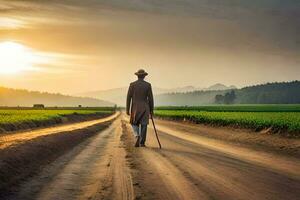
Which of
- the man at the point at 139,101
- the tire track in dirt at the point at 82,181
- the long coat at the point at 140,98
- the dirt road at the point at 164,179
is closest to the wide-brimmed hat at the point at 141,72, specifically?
the man at the point at 139,101

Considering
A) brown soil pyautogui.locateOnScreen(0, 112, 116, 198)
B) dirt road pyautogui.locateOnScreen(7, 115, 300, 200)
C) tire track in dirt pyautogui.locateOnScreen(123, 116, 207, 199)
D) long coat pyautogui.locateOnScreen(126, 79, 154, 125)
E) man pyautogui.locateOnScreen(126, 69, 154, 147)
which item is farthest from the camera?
long coat pyautogui.locateOnScreen(126, 79, 154, 125)

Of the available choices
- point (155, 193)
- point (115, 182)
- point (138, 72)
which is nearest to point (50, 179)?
point (115, 182)

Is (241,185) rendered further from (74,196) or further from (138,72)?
(138,72)

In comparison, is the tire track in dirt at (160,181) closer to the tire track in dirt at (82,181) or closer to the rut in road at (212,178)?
the rut in road at (212,178)

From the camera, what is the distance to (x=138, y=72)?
19.8 m

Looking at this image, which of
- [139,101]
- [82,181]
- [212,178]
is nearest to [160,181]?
[212,178]

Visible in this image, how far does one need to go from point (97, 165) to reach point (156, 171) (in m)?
2.25

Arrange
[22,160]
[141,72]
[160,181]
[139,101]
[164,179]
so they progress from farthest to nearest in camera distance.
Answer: [139,101], [141,72], [22,160], [164,179], [160,181]

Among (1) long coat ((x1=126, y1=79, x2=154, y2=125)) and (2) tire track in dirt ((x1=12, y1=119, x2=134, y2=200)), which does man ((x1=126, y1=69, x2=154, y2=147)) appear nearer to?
(1) long coat ((x1=126, y1=79, x2=154, y2=125))

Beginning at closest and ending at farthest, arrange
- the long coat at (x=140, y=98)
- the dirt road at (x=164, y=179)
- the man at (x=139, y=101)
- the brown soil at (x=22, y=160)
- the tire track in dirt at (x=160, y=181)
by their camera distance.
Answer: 1. the tire track in dirt at (x=160, y=181)
2. the dirt road at (x=164, y=179)
3. the brown soil at (x=22, y=160)
4. the man at (x=139, y=101)
5. the long coat at (x=140, y=98)

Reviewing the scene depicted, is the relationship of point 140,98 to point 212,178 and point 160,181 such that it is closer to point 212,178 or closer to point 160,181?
point 212,178

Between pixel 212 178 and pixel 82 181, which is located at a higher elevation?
pixel 212 178

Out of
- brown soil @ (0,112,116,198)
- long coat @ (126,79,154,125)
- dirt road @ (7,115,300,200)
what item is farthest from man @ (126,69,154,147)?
dirt road @ (7,115,300,200)

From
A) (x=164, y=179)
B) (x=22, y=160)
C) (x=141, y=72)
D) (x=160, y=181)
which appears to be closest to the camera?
(x=160, y=181)
